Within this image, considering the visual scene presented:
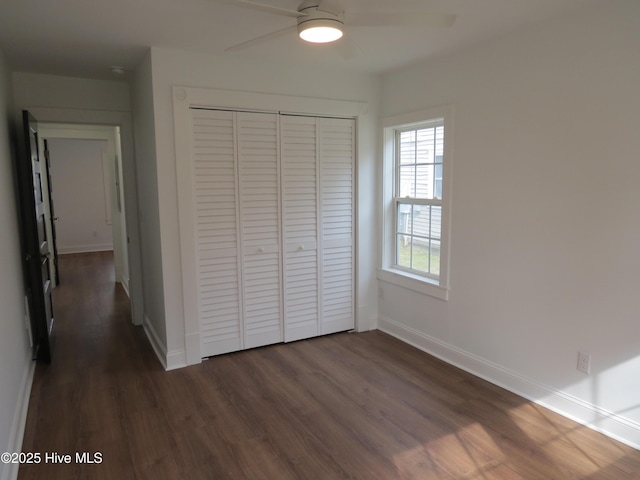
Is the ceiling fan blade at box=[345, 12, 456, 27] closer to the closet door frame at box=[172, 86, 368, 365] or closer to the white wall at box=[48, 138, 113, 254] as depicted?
the closet door frame at box=[172, 86, 368, 365]

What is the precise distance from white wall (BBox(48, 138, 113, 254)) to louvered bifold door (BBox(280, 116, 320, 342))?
21.8ft

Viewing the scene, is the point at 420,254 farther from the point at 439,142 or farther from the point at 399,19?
the point at 399,19

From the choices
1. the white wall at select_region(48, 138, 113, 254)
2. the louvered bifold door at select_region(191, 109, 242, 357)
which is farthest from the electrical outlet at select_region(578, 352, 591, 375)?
the white wall at select_region(48, 138, 113, 254)

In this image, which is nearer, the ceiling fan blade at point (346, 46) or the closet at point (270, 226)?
the ceiling fan blade at point (346, 46)

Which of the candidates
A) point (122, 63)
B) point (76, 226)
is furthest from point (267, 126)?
point (76, 226)

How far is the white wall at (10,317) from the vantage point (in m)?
2.30

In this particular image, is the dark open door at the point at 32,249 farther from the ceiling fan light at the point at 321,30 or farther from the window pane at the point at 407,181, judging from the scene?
the window pane at the point at 407,181

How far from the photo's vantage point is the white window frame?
3451 mm

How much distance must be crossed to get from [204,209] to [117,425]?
1619 mm

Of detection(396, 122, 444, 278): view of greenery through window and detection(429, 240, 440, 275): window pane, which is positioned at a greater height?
detection(396, 122, 444, 278): view of greenery through window

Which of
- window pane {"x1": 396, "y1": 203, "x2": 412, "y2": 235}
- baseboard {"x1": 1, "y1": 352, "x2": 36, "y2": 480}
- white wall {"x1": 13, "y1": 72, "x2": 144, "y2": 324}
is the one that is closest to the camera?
baseboard {"x1": 1, "y1": 352, "x2": 36, "y2": 480}

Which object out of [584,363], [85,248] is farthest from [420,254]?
[85,248]

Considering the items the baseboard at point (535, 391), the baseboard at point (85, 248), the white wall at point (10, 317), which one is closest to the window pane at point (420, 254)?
the baseboard at point (535, 391)

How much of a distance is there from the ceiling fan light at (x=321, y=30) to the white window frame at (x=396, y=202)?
5.07 ft
